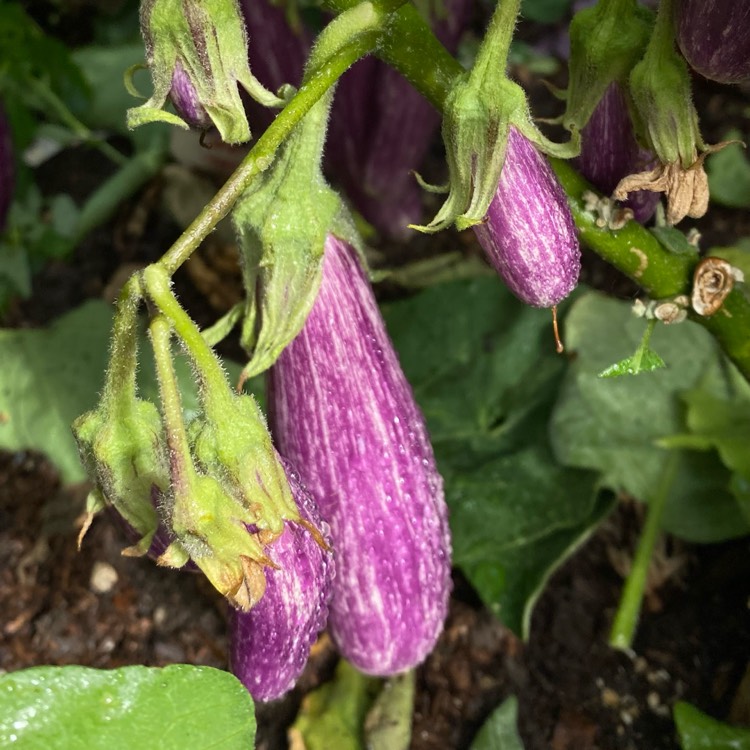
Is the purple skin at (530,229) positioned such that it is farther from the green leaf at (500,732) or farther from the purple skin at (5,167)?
the purple skin at (5,167)

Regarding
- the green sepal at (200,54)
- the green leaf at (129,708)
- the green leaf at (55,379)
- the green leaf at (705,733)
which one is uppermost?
the green sepal at (200,54)

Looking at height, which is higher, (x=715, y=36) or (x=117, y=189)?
(x=715, y=36)

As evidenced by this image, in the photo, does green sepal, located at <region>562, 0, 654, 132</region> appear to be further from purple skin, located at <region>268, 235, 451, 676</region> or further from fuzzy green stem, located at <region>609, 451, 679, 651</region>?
fuzzy green stem, located at <region>609, 451, 679, 651</region>

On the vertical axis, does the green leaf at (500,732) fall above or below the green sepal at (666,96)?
below

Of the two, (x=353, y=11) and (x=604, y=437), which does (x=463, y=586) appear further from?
(x=353, y=11)

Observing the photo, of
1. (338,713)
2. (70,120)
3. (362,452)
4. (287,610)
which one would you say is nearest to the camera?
(287,610)

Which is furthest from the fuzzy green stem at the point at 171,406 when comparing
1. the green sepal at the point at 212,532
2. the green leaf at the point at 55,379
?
the green leaf at the point at 55,379

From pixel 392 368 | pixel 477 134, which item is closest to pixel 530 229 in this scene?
pixel 477 134

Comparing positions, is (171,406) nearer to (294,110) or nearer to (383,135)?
(294,110)
